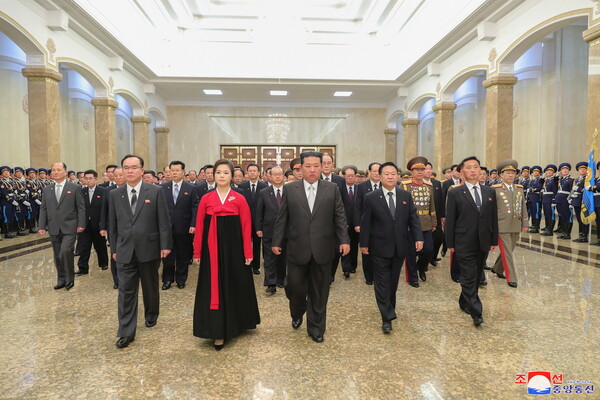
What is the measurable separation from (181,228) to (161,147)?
1413 cm

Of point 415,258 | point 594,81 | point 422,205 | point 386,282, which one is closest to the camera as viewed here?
point 386,282

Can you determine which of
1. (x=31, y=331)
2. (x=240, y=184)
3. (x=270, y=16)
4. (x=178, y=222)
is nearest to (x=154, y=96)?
(x=270, y=16)

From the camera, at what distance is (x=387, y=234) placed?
3512 mm

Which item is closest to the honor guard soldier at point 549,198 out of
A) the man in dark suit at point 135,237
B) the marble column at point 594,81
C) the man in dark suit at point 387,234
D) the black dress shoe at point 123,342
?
the marble column at point 594,81

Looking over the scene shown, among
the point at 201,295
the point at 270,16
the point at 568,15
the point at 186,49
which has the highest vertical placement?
the point at 270,16

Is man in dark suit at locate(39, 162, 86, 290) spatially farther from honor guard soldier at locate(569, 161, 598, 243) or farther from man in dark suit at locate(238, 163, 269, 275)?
honor guard soldier at locate(569, 161, 598, 243)

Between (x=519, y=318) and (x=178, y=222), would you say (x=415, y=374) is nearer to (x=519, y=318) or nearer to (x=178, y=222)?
(x=519, y=318)

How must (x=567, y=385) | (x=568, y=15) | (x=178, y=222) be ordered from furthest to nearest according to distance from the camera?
(x=568, y=15), (x=178, y=222), (x=567, y=385)

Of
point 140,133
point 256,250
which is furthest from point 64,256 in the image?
point 140,133

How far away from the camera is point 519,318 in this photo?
3.66 metres

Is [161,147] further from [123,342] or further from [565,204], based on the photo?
[565,204]

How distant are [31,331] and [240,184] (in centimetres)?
373

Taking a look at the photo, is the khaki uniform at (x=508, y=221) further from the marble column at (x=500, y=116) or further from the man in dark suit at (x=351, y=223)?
the marble column at (x=500, y=116)

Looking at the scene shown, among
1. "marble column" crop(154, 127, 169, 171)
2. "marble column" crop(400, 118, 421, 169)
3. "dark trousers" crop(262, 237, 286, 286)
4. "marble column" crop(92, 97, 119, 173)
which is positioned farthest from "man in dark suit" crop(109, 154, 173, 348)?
"marble column" crop(154, 127, 169, 171)
